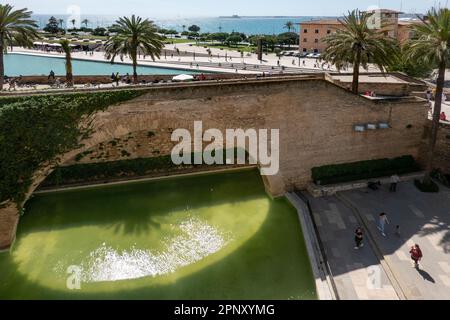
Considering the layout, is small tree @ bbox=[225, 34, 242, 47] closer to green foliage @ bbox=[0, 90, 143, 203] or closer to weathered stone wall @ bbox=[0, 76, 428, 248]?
weathered stone wall @ bbox=[0, 76, 428, 248]

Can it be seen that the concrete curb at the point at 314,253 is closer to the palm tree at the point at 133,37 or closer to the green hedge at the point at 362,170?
the green hedge at the point at 362,170

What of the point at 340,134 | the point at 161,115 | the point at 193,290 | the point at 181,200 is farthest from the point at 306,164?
the point at 193,290

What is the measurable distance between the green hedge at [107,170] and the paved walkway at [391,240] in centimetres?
968

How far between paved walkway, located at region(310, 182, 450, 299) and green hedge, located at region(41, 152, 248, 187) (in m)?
9.68

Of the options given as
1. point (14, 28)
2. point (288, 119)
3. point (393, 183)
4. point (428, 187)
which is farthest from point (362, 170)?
point (14, 28)

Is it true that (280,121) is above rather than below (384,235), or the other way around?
above

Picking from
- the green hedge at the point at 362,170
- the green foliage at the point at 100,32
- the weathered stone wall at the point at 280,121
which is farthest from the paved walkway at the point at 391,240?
the green foliage at the point at 100,32

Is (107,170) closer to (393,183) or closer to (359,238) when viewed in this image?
(359,238)

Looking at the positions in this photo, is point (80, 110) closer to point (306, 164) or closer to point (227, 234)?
point (227, 234)

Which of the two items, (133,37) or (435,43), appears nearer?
(435,43)

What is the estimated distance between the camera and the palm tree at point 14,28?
21125 mm

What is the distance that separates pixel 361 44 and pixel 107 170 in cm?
1675

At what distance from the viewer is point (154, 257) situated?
17.0 metres

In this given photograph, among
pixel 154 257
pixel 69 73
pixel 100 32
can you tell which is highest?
pixel 100 32
